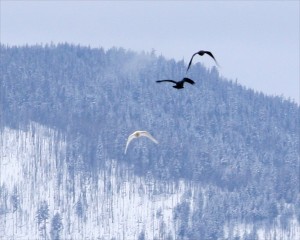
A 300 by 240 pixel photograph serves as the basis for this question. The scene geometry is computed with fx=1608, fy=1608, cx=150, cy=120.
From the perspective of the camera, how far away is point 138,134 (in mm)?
59812

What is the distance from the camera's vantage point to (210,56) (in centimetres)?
5831

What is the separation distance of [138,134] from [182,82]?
2.83 metres

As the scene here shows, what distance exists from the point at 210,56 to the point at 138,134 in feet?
13.6

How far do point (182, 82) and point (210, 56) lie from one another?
4.56 feet

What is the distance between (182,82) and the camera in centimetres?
5847
